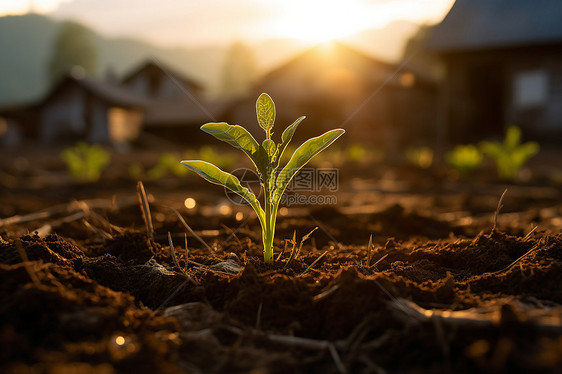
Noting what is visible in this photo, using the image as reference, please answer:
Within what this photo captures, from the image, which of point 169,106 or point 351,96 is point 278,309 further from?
point 169,106

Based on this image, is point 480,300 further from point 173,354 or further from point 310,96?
point 310,96

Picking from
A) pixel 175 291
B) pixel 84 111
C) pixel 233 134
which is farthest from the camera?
pixel 84 111

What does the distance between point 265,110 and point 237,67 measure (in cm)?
7490

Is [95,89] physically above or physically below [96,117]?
above

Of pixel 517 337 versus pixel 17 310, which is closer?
pixel 517 337

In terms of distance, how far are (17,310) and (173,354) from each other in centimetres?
49

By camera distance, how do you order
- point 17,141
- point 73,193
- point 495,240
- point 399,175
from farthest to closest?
point 17,141 < point 399,175 < point 73,193 < point 495,240

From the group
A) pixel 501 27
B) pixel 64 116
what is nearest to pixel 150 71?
pixel 64 116

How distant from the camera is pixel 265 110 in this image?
1.74 m

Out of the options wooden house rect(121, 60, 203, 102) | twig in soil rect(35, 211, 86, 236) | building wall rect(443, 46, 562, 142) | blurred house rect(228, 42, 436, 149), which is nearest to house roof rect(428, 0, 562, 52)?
building wall rect(443, 46, 562, 142)

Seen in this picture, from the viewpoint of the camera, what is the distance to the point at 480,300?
138 centimetres

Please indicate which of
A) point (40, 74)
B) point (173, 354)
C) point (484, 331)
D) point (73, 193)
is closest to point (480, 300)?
point (484, 331)

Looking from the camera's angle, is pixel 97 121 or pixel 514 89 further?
pixel 97 121

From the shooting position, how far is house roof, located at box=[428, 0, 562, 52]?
36.0ft
